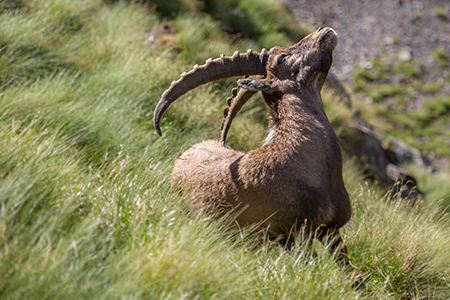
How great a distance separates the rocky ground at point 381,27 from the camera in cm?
1489

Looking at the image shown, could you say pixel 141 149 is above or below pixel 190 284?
below

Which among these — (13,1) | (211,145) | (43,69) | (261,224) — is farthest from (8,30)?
(261,224)

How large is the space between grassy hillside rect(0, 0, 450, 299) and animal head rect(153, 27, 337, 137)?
78 cm

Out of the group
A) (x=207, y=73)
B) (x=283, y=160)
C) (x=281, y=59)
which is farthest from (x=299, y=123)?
(x=207, y=73)

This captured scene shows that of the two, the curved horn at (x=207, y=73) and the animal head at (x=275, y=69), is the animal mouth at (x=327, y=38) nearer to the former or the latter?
the animal head at (x=275, y=69)

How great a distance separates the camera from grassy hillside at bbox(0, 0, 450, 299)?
6.99 ft

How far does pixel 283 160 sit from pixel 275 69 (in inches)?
34.8

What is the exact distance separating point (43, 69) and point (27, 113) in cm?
172

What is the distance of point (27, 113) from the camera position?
430 cm

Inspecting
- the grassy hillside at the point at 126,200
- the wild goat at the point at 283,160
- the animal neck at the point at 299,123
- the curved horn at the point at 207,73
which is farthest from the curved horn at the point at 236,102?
the grassy hillside at the point at 126,200

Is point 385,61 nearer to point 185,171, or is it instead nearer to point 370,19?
point 370,19

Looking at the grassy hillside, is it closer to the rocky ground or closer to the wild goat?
the wild goat

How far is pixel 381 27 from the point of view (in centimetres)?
1584

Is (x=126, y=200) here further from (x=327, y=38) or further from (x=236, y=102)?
(x=327, y=38)
